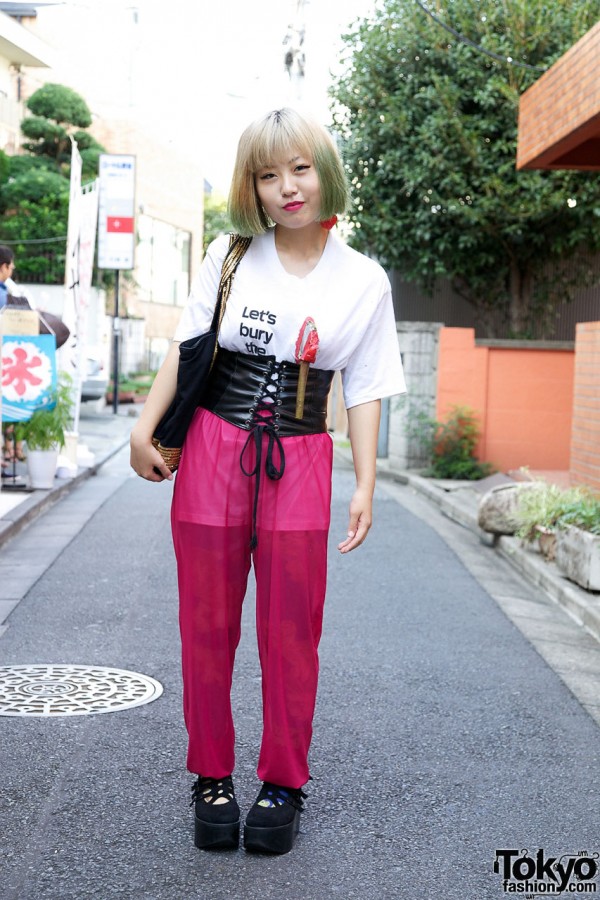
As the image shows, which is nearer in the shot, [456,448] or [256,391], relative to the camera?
[256,391]

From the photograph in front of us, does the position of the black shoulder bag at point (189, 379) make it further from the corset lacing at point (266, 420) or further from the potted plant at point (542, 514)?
the potted plant at point (542, 514)

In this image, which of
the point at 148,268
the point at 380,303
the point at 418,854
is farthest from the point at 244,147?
the point at 148,268

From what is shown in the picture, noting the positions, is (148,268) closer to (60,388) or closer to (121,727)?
(60,388)

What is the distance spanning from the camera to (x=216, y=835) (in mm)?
3164

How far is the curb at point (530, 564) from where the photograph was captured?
665 cm

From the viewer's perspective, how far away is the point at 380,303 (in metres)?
3.24

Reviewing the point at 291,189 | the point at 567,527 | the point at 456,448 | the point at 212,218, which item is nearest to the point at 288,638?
the point at 291,189

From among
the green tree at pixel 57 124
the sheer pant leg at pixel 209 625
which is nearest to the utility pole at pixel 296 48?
the green tree at pixel 57 124

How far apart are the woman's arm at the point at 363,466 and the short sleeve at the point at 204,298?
491mm

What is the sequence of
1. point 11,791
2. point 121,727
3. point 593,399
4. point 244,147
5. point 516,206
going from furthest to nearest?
point 516,206 → point 593,399 → point 121,727 → point 11,791 → point 244,147

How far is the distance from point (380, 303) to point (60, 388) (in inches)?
320

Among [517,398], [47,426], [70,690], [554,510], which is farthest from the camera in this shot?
[517,398]

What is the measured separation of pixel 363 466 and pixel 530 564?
16.8 feet

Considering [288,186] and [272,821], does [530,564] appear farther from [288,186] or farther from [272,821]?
[288,186]
